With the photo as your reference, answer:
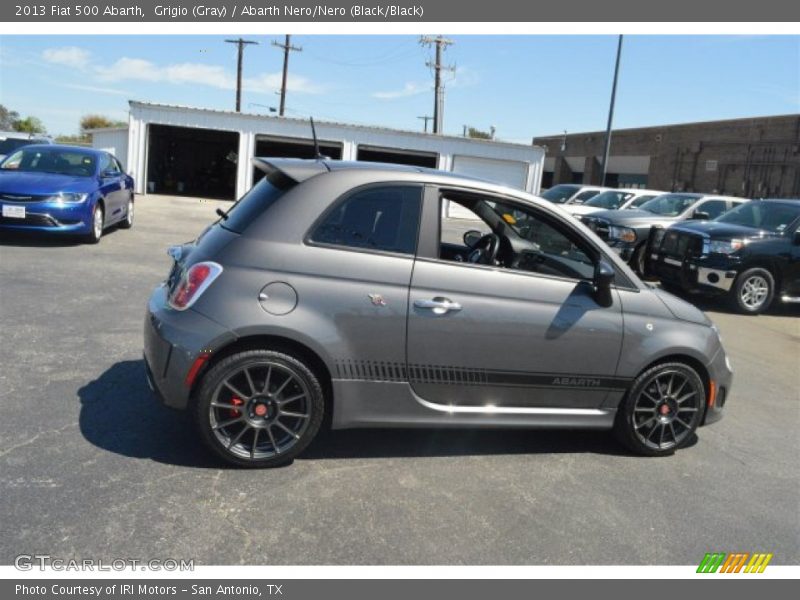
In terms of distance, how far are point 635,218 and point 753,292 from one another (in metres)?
3.22

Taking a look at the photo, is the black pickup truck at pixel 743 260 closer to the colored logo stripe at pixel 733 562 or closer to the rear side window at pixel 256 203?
the colored logo stripe at pixel 733 562

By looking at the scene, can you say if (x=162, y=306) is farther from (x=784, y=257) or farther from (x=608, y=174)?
(x=608, y=174)

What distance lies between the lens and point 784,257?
10.2 metres

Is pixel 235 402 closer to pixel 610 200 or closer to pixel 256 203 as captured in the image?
pixel 256 203

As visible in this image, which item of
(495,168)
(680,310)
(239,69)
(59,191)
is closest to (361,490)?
(680,310)

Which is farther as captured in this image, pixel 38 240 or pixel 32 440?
pixel 38 240

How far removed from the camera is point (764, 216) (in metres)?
10.9

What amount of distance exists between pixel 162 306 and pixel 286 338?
793 millimetres

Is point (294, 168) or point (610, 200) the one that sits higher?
point (610, 200)

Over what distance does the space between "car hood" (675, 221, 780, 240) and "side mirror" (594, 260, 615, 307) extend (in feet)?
23.1

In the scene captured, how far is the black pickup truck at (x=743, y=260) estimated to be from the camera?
10062 millimetres

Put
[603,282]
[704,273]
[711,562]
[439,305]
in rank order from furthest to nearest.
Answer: [704,273], [603,282], [439,305], [711,562]

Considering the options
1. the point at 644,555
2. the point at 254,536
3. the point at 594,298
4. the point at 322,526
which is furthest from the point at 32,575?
the point at 594,298

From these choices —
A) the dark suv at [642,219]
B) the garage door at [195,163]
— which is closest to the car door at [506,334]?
the dark suv at [642,219]
